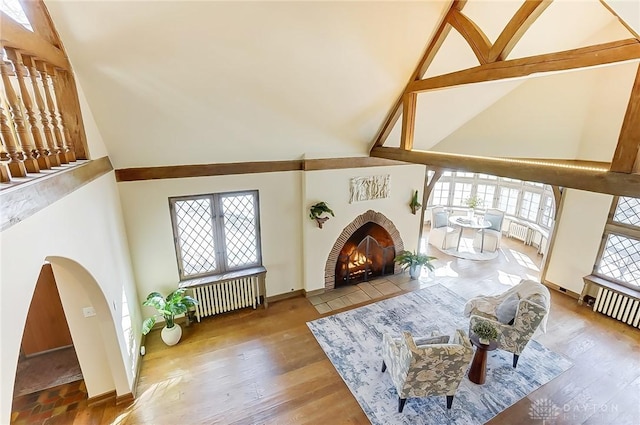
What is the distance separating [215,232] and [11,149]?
11.9 feet

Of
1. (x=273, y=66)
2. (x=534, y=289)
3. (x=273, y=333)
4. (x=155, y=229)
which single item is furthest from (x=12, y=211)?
(x=534, y=289)

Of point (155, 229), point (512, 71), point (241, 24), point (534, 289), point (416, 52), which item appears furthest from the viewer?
point (155, 229)

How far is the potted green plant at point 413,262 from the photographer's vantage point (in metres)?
6.79

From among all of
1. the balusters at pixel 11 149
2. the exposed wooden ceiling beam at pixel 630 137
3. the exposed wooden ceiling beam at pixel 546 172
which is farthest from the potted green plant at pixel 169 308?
the exposed wooden ceiling beam at pixel 630 137

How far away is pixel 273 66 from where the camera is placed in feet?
11.8

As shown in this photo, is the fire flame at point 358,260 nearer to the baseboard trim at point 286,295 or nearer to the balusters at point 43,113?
the baseboard trim at point 286,295

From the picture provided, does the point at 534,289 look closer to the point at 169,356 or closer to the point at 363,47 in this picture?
the point at 363,47

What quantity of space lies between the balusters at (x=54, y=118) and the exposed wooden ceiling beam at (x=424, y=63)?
424 centimetres

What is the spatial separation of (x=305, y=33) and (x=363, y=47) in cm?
80

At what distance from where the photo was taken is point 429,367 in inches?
134

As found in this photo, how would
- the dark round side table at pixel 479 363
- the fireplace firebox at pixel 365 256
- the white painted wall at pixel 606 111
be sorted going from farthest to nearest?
the fireplace firebox at pixel 365 256, the white painted wall at pixel 606 111, the dark round side table at pixel 479 363

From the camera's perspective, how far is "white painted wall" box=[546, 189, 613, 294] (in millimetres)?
5785

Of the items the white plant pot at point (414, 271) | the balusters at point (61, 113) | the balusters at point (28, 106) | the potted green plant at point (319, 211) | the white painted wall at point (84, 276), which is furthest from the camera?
the white plant pot at point (414, 271)

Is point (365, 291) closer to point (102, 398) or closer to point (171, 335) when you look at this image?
point (171, 335)
